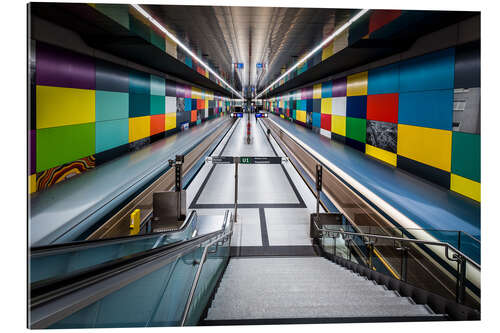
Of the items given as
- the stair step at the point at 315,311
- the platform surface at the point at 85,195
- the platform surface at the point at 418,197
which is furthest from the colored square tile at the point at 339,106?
the stair step at the point at 315,311

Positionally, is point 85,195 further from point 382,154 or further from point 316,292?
point 382,154

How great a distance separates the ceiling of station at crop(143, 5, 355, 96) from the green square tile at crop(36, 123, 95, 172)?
2152mm

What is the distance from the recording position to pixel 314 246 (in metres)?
6.20

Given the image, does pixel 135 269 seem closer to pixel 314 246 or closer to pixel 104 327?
Result: pixel 104 327

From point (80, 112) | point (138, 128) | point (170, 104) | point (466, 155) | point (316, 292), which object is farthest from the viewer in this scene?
point (170, 104)

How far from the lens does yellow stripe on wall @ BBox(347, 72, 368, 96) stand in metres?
7.93

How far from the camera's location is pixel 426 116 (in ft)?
16.4

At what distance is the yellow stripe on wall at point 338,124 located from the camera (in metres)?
9.70

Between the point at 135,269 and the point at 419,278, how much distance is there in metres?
2.89

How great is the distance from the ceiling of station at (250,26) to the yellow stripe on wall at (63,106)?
70.1 inches

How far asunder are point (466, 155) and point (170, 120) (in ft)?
31.7

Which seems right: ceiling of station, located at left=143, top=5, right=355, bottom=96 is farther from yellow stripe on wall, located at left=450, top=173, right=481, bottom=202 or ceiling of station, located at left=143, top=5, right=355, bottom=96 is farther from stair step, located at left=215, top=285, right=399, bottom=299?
stair step, located at left=215, top=285, right=399, bottom=299

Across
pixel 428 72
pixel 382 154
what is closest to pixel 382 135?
pixel 382 154

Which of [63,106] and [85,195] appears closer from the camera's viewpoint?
[85,195]
